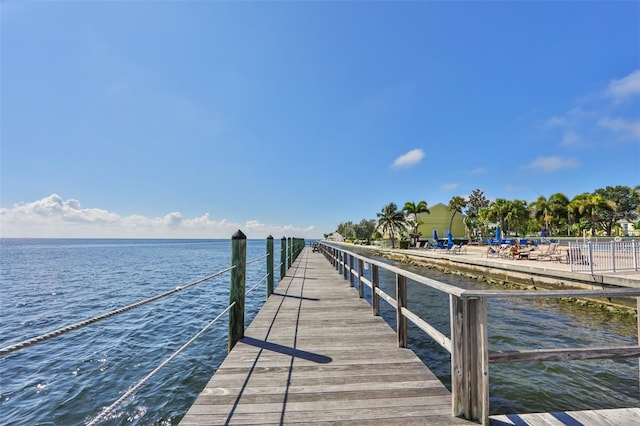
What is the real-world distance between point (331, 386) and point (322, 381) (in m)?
0.12

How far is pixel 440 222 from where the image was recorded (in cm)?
4947

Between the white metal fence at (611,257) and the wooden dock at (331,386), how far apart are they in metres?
9.14

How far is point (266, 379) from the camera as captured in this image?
8.84 ft

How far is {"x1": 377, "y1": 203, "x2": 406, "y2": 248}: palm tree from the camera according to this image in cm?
3691

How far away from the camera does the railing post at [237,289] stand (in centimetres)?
369

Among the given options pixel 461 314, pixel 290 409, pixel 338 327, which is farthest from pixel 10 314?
pixel 461 314

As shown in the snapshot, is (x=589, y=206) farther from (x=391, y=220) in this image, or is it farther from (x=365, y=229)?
(x=365, y=229)

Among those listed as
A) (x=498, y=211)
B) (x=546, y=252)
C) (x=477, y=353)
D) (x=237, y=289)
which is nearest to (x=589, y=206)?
(x=498, y=211)

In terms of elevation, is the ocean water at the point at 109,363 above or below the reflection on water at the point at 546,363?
below

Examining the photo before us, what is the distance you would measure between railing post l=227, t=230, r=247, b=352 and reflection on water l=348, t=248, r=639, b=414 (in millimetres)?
2895

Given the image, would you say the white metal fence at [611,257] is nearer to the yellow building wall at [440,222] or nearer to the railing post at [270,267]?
the railing post at [270,267]

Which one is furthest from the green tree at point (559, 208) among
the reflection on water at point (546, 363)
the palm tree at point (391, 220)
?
the reflection on water at point (546, 363)

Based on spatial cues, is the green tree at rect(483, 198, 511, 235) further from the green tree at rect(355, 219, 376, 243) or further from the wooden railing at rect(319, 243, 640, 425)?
the wooden railing at rect(319, 243, 640, 425)

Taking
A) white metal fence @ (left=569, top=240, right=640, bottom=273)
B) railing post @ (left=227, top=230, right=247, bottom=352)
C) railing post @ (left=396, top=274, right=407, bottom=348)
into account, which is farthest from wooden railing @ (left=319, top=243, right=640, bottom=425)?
white metal fence @ (left=569, top=240, right=640, bottom=273)
